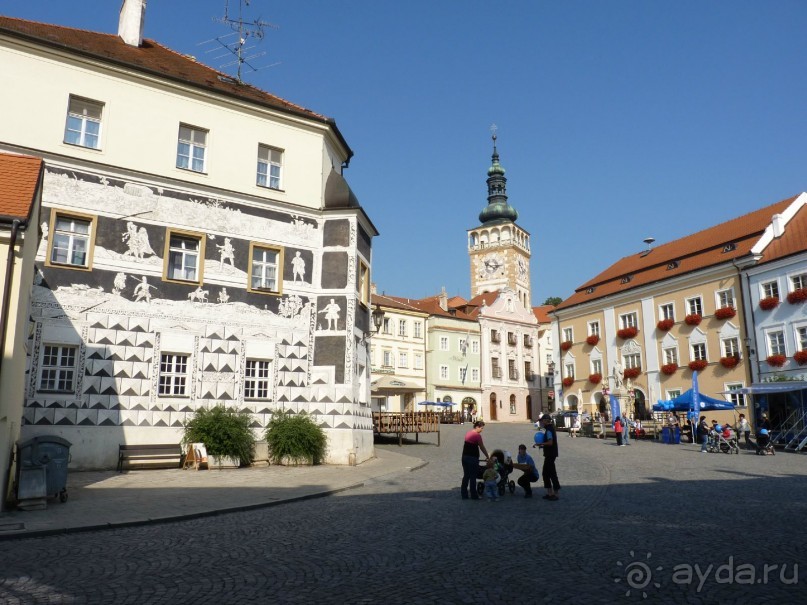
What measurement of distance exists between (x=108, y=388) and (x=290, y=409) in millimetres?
5529

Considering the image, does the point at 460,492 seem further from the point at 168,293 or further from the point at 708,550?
the point at 168,293

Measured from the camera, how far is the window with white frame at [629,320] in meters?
46.2

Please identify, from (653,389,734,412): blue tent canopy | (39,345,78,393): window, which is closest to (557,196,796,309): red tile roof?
(653,389,734,412): blue tent canopy

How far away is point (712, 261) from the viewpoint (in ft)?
135

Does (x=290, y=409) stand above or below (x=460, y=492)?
above

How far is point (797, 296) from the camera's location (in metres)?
34.0

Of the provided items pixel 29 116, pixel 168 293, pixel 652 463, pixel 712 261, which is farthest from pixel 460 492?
pixel 712 261

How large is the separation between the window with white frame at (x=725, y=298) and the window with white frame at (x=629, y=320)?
6874 mm

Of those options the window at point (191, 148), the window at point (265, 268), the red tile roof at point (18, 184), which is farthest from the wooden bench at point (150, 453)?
the window at point (191, 148)

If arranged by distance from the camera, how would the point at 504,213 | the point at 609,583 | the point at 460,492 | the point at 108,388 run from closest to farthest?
1. the point at 609,583
2. the point at 460,492
3. the point at 108,388
4. the point at 504,213

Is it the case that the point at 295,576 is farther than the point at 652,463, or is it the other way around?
the point at 652,463

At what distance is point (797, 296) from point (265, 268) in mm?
28813

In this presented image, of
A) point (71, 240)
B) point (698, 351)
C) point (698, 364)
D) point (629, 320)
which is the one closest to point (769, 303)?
point (698, 364)

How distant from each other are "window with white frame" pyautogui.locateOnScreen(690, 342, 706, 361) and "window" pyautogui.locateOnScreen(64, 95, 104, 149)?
3645 cm
